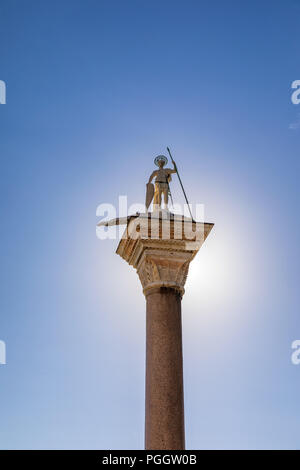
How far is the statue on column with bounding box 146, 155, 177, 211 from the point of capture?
51.2 ft

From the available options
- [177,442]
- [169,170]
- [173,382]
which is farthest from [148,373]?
[169,170]

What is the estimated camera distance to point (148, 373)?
13.3 meters

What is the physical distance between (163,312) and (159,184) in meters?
3.47

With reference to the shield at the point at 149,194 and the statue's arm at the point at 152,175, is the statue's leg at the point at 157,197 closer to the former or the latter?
the shield at the point at 149,194

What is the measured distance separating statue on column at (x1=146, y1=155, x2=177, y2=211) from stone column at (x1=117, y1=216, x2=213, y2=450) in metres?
1.29

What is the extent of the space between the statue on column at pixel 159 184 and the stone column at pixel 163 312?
1.29 meters

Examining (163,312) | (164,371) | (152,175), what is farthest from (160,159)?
(164,371)

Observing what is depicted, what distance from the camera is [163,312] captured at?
13.6 metres

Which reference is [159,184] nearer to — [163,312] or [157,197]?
[157,197]

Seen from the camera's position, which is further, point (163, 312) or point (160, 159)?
point (160, 159)
